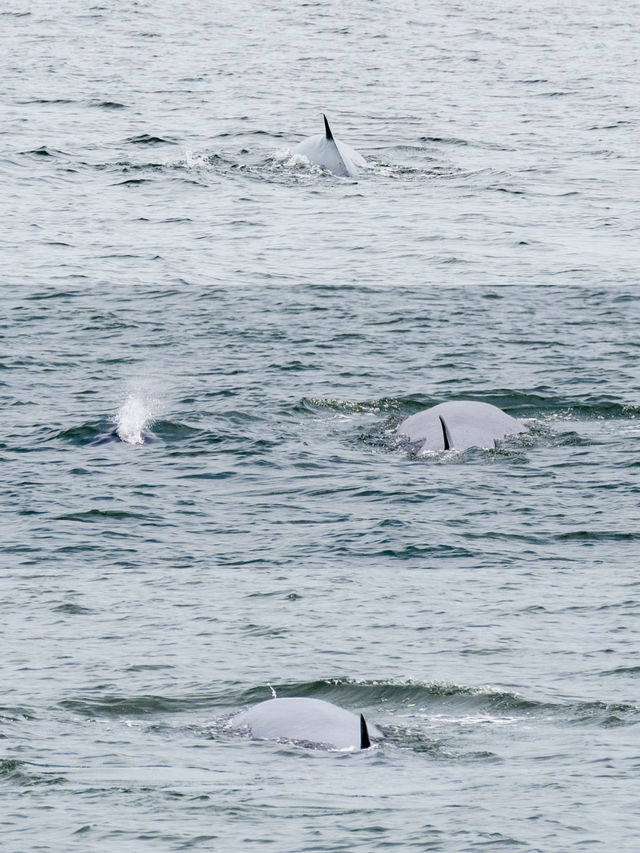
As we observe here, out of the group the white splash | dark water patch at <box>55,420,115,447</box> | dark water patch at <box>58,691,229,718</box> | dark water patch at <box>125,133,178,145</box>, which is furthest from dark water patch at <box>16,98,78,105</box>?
dark water patch at <box>58,691,229,718</box>

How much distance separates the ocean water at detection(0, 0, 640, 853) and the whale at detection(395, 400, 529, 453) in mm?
360

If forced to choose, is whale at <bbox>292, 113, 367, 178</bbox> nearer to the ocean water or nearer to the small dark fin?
the ocean water

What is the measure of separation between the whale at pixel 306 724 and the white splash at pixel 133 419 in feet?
41.3

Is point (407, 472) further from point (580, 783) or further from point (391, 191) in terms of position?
point (391, 191)

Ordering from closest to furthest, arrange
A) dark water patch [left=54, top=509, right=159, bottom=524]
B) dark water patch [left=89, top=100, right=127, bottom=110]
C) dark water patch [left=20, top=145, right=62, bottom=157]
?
dark water patch [left=54, top=509, right=159, bottom=524] < dark water patch [left=20, top=145, right=62, bottom=157] < dark water patch [left=89, top=100, right=127, bottom=110]

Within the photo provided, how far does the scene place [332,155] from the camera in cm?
5719

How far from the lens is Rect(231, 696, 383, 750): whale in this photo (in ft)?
68.5

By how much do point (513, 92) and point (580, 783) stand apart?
57.1 m

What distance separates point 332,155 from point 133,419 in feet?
81.3

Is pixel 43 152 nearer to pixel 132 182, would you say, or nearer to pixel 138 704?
pixel 132 182

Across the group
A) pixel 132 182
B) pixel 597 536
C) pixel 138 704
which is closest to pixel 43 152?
pixel 132 182

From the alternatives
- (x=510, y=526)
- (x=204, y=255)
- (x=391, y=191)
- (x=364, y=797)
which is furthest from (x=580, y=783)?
(x=391, y=191)

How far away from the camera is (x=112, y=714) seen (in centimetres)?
2217

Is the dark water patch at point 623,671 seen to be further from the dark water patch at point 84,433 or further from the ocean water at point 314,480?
the dark water patch at point 84,433
